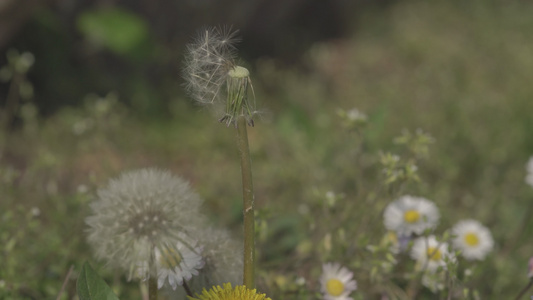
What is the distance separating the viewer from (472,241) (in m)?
2.31

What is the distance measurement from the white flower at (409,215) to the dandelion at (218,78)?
0.93 meters

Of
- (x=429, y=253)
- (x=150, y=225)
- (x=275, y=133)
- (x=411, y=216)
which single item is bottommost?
(x=150, y=225)

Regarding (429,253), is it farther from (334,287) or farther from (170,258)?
(170,258)

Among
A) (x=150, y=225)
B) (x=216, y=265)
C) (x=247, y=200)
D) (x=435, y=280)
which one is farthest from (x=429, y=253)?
(x=150, y=225)

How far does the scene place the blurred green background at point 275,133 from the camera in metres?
2.24

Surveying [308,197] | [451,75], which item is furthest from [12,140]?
[451,75]

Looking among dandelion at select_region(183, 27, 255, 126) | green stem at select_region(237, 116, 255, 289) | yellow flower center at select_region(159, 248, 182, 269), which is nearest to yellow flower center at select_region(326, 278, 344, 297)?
green stem at select_region(237, 116, 255, 289)

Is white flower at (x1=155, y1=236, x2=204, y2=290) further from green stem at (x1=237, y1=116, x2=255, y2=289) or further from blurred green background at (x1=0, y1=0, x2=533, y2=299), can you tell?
blurred green background at (x1=0, y1=0, x2=533, y2=299)

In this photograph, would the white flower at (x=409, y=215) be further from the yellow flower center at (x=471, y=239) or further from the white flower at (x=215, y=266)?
the white flower at (x=215, y=266)

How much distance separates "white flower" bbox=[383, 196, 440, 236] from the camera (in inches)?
82.4

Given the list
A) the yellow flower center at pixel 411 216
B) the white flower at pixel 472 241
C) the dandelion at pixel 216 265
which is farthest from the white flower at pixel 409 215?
the dandelion at pixel 216 265

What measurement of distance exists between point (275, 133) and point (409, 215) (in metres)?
1.40

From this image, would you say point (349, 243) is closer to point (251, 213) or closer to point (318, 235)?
point (318, 235)

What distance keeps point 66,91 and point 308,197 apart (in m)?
1.64
